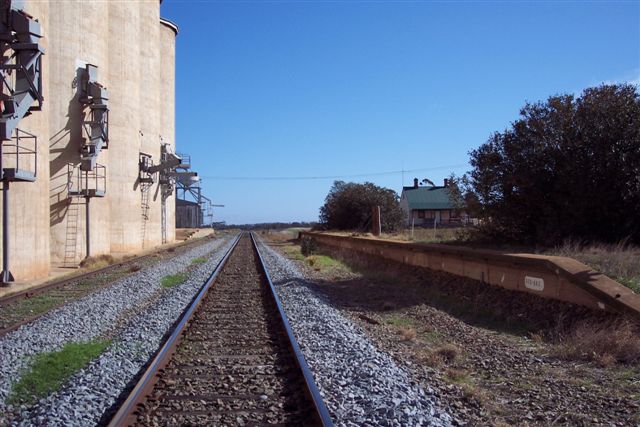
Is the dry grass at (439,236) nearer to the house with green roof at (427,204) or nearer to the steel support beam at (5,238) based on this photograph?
the steel support beam at (5,238)

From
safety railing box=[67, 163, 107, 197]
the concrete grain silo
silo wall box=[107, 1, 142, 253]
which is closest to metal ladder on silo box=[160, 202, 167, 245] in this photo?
the concrete grain silo

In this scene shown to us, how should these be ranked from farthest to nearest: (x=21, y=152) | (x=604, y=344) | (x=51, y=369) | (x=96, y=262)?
(x=96, y=262) → (x=21, y=152) → (x=604, y=344) → (x=51, y=369)

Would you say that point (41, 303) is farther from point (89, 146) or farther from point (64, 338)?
point (89, 146)

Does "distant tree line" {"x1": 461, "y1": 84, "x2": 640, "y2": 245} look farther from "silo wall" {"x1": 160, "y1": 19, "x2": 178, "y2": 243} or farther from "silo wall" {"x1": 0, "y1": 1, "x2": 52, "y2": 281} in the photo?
"silo wall" {"x1": 160, "y1": 19, "x2": 178, "y2": 243}

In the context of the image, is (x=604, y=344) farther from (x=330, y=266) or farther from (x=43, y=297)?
(x=330, y=266)

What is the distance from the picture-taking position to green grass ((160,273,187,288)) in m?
17.0

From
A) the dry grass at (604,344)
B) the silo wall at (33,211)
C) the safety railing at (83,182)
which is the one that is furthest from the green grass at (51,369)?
the safety railing at (83,182)

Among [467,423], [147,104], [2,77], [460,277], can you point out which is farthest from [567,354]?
[147,104]

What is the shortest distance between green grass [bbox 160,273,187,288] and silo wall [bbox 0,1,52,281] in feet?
14.4

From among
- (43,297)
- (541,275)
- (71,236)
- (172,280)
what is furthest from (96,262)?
(541,275)

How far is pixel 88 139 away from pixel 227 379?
24.4 metres

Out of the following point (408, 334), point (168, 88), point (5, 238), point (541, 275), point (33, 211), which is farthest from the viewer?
point (168, 88)

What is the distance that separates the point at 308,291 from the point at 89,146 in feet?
56.3

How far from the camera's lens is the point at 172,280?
18.1 metres
